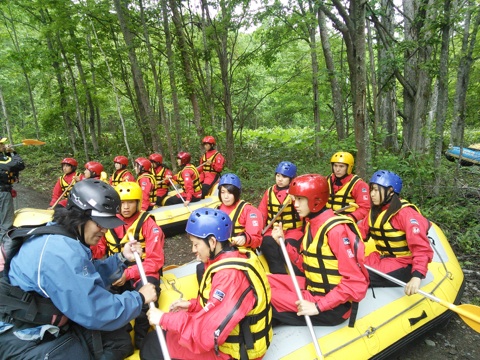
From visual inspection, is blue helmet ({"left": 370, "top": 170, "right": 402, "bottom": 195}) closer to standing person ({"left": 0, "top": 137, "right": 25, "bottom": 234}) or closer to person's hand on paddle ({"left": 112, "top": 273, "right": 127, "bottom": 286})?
person's hand on paddle ({"left": 112, "top": 273, "right": 127, "bottom": 286})

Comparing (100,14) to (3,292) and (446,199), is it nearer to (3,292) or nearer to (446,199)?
(3,292)

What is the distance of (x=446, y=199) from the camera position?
23.0ft

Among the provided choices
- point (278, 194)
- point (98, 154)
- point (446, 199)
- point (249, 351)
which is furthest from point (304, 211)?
point (98, 154)

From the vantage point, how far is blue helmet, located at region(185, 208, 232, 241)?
256cm

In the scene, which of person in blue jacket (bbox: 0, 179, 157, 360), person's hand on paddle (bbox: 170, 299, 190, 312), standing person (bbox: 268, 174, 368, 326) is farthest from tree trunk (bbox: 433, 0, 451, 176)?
person in blue jacket (bbox: 0, 179, 157, 360)

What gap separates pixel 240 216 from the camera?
191 inches

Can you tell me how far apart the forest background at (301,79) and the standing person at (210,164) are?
152cm

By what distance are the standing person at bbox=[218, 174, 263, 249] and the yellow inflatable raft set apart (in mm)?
909

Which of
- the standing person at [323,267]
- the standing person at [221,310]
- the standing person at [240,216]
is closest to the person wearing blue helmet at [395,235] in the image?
the standing person at [323,267]

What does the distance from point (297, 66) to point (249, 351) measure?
12.4 m

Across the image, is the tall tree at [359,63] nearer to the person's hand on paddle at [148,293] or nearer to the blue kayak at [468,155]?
the person's hand on paddle at [148,293]

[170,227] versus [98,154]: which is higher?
[98,154]

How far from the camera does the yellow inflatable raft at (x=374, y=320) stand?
2.92m

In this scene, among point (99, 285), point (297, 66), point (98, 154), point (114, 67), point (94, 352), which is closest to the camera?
point (99, 285)
